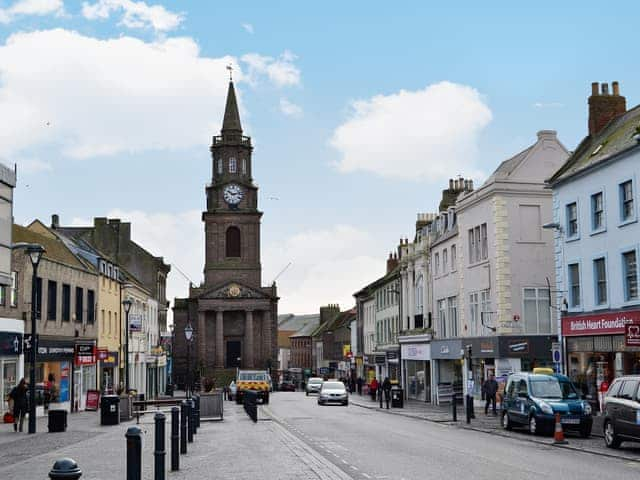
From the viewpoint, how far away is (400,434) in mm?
26281

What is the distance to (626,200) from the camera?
29422mm

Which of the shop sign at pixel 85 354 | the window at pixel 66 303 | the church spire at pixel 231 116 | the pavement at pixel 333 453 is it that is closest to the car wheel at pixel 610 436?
the pavement at pixel 333 453

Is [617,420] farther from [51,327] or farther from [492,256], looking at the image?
[51,327]

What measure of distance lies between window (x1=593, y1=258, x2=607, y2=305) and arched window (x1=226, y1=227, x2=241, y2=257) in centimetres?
7909

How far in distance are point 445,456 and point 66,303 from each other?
2755 cm

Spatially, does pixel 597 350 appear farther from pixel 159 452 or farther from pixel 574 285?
pixel 159 452

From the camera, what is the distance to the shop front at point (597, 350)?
29.0 metres

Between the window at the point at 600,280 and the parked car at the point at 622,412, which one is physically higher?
the window at the point at 600,280

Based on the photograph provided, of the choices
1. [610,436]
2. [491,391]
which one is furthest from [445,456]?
[491,391]

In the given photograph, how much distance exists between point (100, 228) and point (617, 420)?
61.3 m

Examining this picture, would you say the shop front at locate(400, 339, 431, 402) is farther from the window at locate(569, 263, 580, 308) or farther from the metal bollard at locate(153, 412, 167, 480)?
the metal bollard at locate(153, 412, 167, 480)

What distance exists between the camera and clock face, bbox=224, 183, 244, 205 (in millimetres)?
108188

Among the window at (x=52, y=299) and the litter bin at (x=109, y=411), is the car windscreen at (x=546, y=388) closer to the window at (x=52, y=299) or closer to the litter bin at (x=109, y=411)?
the litter bin at (x=109, y=411)

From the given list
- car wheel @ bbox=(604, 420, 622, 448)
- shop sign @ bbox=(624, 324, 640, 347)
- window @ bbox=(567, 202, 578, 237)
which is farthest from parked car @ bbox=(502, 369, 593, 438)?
window @ bbox=(567, 202, 578, 237)
